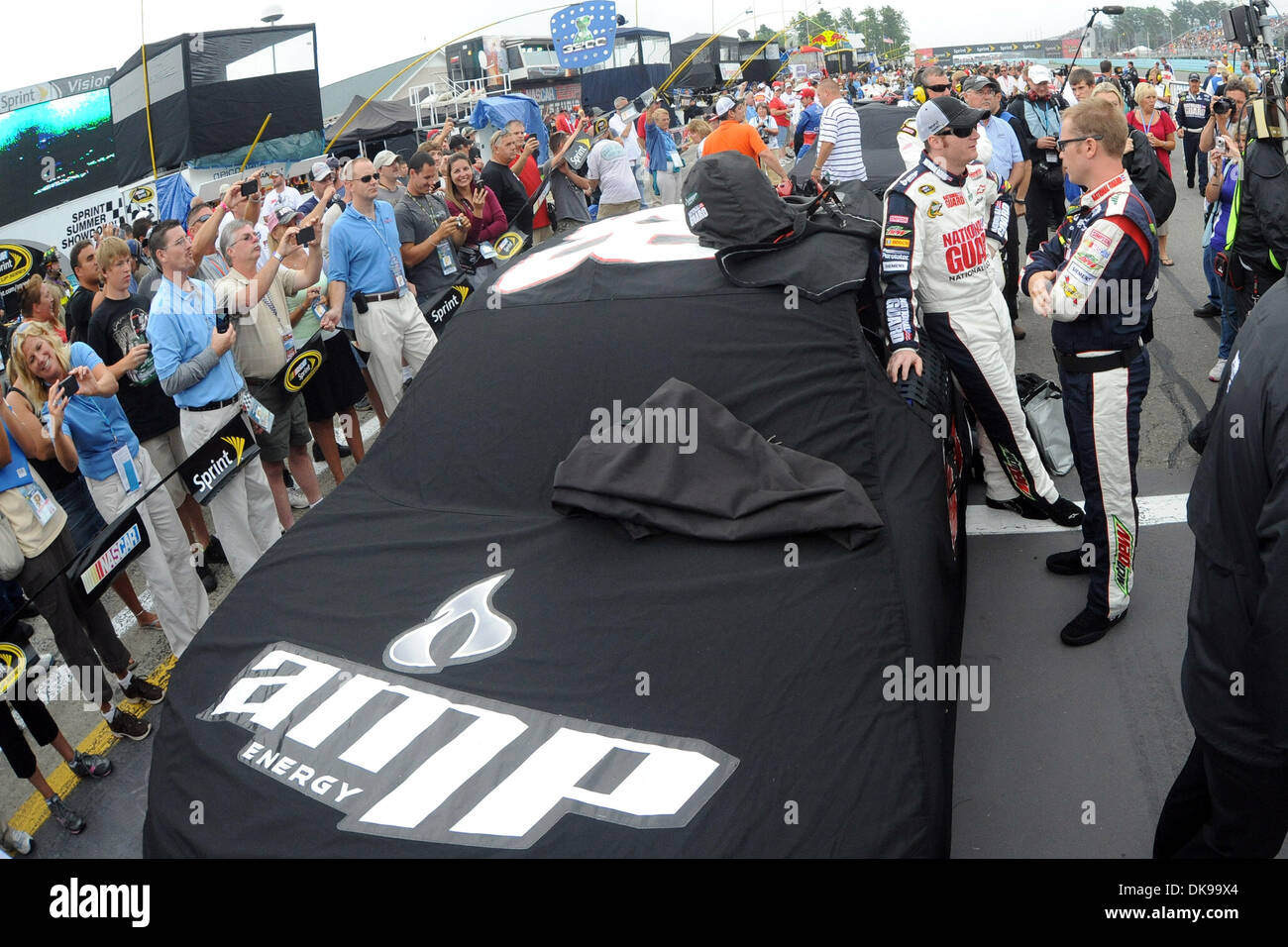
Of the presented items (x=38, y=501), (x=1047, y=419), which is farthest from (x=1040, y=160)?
(x=38, y=501)

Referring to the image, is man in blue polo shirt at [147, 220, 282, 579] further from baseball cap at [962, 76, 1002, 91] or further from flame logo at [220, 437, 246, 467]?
baseball cap at [962, 76, 1002, 91]

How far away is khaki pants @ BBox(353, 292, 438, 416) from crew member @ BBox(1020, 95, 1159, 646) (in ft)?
13.1

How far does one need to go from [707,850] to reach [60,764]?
336 cm

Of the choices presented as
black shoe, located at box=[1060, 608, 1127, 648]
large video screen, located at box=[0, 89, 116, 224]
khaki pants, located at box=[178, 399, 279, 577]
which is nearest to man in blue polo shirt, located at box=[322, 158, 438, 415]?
khaki pants, located at box=[178, 399, 279, 577]

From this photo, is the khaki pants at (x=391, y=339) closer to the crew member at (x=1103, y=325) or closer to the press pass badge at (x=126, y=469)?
the press pass badge at (x=126, y=469)

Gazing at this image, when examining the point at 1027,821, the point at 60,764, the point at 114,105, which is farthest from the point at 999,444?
the point at 114,105

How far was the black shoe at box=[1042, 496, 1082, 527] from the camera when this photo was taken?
472 centimetres

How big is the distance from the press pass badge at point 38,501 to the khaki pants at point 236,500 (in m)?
0.83

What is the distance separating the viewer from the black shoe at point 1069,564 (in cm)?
436

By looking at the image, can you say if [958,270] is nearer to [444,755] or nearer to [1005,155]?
[444,755]

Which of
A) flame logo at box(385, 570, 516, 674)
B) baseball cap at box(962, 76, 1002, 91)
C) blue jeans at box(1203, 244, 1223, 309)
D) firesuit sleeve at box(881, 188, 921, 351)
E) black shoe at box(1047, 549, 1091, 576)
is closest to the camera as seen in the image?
flame logo at box(385, 570, 516, 674)

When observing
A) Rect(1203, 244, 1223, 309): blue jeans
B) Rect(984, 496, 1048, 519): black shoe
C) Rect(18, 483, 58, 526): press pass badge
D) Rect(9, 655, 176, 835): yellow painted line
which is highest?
Rect(1203, 244, 1223, 309): blue jeans

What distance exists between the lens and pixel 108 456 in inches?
185

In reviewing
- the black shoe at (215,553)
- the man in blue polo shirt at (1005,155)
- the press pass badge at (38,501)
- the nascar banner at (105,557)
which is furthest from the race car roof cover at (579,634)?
the man in blue polo shirt at (1005,155)
